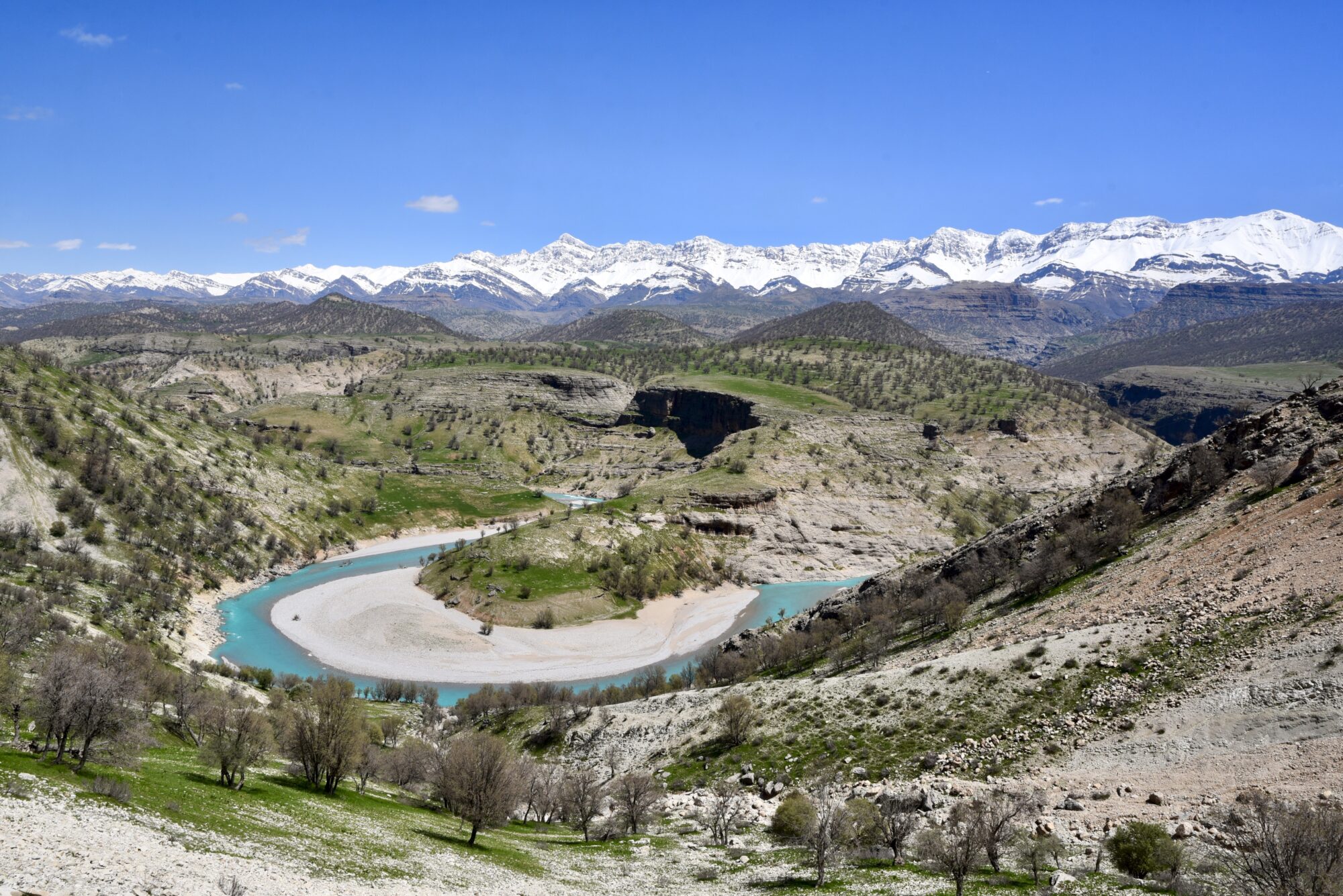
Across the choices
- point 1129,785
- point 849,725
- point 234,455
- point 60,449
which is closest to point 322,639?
point 60,449

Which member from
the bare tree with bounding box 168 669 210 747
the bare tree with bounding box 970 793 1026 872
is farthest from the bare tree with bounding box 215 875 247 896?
the bare tree with bounding box 168 669 210 747

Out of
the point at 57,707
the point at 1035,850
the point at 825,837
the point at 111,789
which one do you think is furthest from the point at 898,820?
the point at 57,707

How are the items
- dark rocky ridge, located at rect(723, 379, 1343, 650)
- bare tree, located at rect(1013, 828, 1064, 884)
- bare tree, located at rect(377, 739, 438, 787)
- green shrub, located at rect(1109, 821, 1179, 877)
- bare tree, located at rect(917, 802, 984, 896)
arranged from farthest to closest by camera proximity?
dark rocky ridge, located at rect(723, 379, 1343, 650) < bare tree, located at rect(377, 739, 438, 787) < bare tree, located at rect(1013, 828, 1064, 884) < bare tree, located at rect(917, 802, 984, 896) < green shrub, located at rect(1109, 821, 1179, 877)

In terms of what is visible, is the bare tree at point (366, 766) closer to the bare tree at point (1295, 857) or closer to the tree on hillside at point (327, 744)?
the tree on hillside at point (327, 744)

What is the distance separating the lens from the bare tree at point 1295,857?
17.1m

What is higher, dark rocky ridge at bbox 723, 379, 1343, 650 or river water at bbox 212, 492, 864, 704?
dark rocky ridge at bbox 723, 379, 1343, 650

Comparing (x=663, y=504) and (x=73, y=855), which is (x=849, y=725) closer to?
(x=73, y=855)

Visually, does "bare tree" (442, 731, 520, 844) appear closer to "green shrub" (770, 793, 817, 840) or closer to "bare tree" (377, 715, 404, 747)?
"green shrub" (770, 793, 817, 840)

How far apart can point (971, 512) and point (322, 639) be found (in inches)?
5220

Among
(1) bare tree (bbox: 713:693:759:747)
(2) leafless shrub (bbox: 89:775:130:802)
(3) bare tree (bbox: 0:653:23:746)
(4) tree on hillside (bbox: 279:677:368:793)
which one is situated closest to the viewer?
(2) leafless shrub (bbox: 89:775:130:802)

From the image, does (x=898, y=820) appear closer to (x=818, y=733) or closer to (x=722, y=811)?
(x=722, y=811)

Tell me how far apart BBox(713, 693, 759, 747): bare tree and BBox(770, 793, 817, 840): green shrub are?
1071 centimetres

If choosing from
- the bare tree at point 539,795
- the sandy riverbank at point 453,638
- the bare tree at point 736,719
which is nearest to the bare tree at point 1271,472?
the bare tree at point 736,719

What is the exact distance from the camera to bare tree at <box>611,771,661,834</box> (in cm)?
3850
